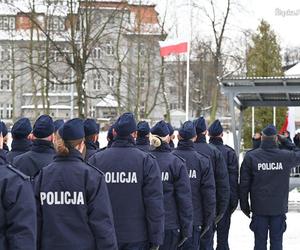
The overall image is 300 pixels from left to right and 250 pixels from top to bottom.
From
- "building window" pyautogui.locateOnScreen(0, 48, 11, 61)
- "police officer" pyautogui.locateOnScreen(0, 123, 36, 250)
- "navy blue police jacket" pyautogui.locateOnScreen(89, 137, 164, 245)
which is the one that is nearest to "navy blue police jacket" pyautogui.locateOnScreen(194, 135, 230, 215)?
"navy blue police jacket" pyautogui.locateOnScreen(89, 137, 164, 245)

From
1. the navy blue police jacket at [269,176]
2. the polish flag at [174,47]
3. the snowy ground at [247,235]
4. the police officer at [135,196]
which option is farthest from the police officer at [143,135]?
the polish flag at [174,47]

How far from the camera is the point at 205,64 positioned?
51.3 meters

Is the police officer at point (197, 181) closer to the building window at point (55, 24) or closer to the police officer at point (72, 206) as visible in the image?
the police officer at point (72, 206)

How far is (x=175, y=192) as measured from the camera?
21.9ft

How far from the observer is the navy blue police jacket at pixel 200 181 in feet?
24.5

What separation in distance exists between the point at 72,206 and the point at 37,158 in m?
1.91

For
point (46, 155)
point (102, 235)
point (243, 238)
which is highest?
point (46, 155)

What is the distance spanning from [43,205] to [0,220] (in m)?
0.85

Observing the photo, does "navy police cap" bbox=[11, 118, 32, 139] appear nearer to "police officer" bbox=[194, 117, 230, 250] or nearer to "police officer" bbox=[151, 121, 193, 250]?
"police officer" bbox=[151, 121, 193, 250]

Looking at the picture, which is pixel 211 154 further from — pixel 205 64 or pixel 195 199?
pixel 205 64

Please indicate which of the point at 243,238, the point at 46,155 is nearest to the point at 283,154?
the point at 243,238

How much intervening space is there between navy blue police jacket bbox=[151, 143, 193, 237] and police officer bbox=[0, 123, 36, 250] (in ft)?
9.02

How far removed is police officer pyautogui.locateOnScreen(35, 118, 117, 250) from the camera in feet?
15.2

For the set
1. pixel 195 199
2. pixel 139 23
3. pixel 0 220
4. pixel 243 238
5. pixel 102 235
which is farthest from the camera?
pixel 139 23
